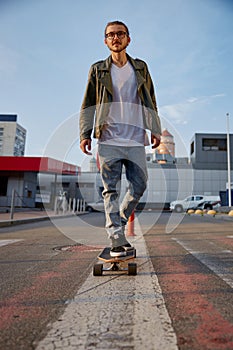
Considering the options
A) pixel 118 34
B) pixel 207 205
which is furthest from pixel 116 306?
pixel 207 205

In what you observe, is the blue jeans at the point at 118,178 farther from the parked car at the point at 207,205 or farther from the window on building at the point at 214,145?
the window on building at the point at 214,145

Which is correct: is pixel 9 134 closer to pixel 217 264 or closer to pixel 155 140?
pixel 155 140

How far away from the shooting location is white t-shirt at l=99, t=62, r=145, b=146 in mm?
2672

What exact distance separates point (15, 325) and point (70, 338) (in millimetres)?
292

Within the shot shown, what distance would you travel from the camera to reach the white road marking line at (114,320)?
3.58 feet

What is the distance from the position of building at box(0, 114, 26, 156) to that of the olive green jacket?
8358 cm

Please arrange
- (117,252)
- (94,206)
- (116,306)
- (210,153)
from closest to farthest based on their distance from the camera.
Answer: (116,306) → (117,252) → (94,206) → (210,153)

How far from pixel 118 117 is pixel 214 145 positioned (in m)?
40.9

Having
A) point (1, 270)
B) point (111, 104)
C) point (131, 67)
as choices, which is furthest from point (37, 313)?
point (131, 67)

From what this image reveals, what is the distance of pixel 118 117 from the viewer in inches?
106

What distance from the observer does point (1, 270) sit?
252cm

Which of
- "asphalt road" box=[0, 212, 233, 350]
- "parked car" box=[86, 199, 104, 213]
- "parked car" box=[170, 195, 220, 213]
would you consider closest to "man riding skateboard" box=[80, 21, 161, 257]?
"asphalt road" box=[0, 212, 233, 350]

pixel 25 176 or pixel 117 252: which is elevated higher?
pixel 25 176

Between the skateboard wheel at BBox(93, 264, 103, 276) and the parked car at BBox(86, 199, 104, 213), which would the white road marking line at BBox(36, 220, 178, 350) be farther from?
the parked car at BBox(86, 199, 104, 213)
